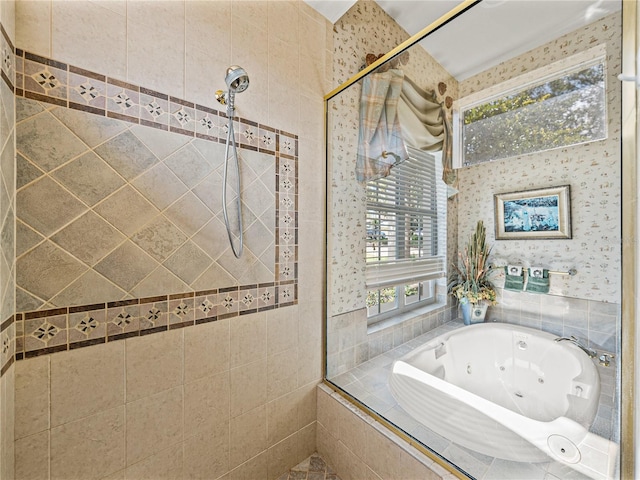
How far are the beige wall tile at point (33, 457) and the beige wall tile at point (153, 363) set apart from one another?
0.75 ft

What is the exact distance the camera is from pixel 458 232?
3.79 feet

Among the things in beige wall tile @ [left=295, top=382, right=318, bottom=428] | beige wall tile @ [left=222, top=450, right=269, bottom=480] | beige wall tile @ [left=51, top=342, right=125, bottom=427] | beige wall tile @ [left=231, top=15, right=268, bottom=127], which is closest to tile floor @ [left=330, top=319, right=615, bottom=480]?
beige wall tile @ [left=295, top=382, right=318, bottom=428]

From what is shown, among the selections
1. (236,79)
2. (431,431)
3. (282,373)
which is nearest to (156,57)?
(236,79)

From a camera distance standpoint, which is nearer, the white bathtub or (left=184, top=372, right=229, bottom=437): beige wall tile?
the white bathtub

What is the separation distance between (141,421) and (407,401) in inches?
43.8

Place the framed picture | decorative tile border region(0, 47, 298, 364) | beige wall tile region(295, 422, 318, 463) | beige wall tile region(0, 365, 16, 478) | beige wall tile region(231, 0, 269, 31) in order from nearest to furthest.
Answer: beige wall tile region(0, 365, 16, 478) < decorative tile border region(0, 47, 298, 364) < the framed picture < beige wall tile region(231, 0, 269, 31) < beige wall tile region(295, 422, 318, 463)

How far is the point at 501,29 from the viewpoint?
3.44ft

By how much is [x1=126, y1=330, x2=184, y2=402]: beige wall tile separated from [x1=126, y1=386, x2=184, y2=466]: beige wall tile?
36 mm

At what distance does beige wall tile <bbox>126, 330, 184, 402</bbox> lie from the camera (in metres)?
0.99

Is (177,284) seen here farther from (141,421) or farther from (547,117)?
(547,117)

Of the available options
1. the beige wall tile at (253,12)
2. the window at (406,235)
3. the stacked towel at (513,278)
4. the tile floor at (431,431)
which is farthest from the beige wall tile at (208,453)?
the beige wall tile at (253,12)

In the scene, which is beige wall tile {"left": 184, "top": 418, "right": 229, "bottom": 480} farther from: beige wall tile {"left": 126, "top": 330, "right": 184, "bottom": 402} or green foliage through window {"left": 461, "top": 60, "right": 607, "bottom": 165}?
green foliage through window {"left": 461, "top": 60, "right": 607, "bottom": 165}

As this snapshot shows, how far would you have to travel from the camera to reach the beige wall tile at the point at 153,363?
989mm

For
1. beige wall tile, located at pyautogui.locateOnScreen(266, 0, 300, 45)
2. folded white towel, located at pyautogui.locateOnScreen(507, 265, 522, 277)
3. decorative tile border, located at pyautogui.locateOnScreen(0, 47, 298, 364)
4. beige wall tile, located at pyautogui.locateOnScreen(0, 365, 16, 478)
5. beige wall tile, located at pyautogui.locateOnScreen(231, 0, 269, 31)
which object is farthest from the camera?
beige wall tile, located at pyautogui.locateOnScreen(266, 0, 300, 45)
